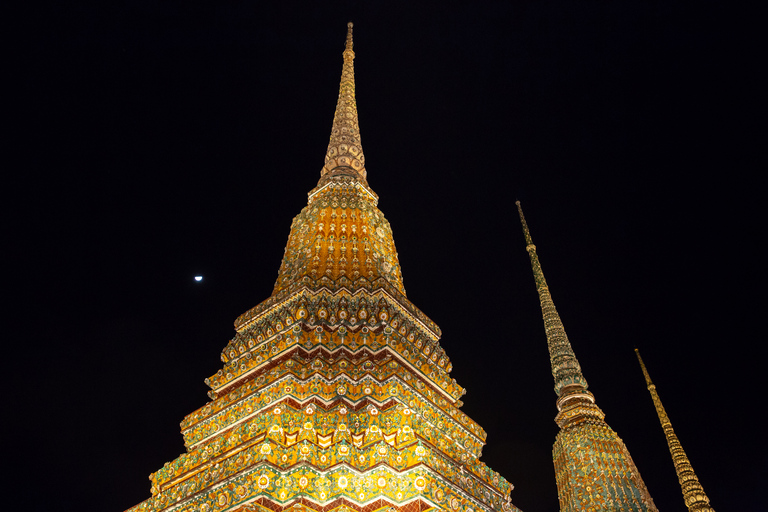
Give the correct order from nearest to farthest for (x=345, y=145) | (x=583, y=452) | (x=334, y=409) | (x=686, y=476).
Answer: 1. (x=334, y=409)
2. (x=345, y=145)
3. (x=583, y=452)
4. (x=686, y=476)

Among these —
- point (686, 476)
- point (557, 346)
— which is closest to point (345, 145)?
point (557, 346)

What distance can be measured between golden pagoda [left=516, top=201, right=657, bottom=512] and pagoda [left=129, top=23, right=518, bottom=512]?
9.09 m

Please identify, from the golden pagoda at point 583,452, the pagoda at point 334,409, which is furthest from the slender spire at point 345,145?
the golden pagoda at point 583,452

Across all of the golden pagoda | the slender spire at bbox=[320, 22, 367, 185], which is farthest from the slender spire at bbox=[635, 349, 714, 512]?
the slender spire at bbox=[320, 22, 367, 185]

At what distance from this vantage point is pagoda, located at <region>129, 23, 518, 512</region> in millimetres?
5707

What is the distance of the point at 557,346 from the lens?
19.1 metres

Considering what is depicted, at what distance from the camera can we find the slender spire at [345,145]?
10.1 metres

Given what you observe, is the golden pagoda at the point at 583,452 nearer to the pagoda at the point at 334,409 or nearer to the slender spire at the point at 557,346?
the slender spire at the point at 557,346

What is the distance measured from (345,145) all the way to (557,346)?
1164cm

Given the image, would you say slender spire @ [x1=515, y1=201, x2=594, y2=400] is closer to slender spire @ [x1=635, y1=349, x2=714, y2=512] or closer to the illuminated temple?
slender spire @ [x1=635, y1=349, x2=714, y2=512]

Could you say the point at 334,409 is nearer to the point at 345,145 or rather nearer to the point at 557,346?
the point at 345,145

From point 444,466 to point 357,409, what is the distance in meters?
1.10

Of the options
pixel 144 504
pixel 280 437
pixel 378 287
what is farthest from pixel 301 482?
pixel 378 287

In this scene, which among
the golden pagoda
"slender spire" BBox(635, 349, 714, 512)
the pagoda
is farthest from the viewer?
"slender spire" BBox(635, 349, 714, 512)
